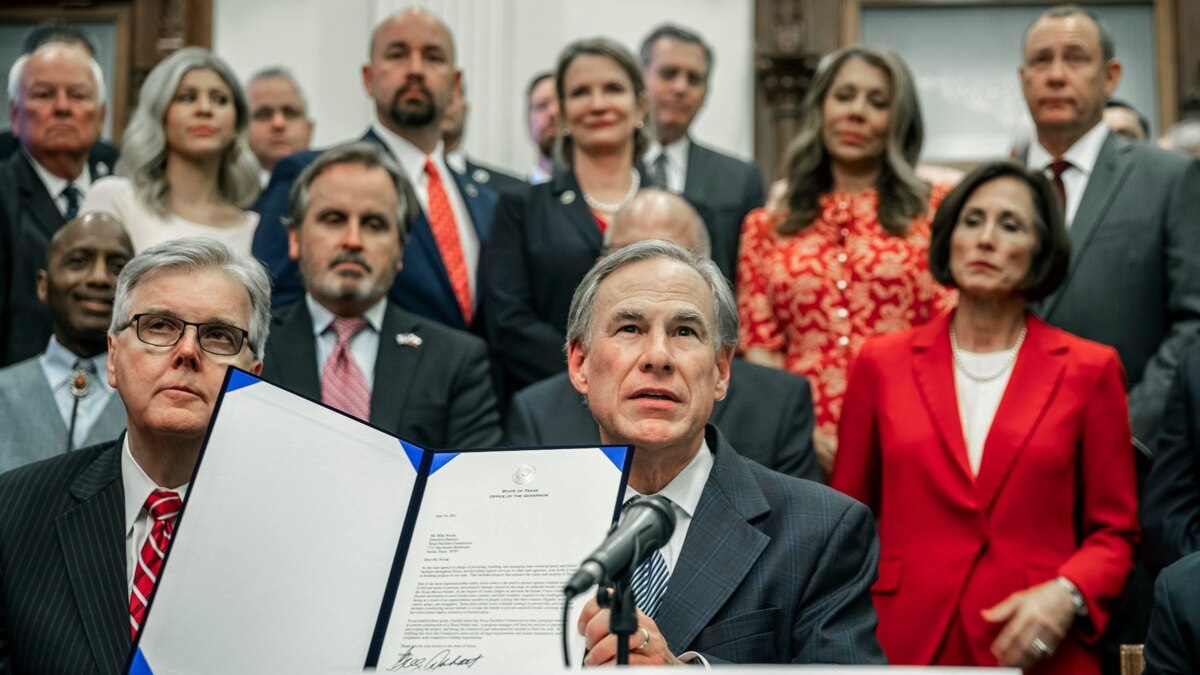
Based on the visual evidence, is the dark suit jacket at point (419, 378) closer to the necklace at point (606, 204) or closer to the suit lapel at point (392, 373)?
the suit lapel at point (392, 373)

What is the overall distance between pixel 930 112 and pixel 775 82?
739 mm

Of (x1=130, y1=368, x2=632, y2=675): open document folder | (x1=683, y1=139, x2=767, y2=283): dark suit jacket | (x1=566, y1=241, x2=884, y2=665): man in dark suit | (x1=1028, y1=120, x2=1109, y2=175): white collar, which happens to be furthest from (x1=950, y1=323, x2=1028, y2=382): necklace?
(x1=130, y1=368, x2=632, y2=675): open document folder

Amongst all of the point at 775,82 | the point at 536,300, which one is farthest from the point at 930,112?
the point at 536,300

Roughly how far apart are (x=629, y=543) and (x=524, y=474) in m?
0.51

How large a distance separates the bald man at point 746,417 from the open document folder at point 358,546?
4.44 feet

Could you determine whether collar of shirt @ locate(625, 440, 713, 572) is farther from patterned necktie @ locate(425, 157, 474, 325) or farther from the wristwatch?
patterned necktie @ locate(425, 157, 474, 325)

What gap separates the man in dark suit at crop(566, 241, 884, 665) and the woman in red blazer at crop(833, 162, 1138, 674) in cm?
91

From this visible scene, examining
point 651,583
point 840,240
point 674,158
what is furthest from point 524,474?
point 674,158

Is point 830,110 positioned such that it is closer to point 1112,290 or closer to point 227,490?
point 1112,290

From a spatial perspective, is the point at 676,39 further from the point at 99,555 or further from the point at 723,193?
the point at 99,555

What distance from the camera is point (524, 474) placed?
2.62 m

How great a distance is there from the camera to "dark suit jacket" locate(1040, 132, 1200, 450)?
175 inches

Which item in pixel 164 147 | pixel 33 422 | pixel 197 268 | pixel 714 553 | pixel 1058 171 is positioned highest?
pixel 164 147
